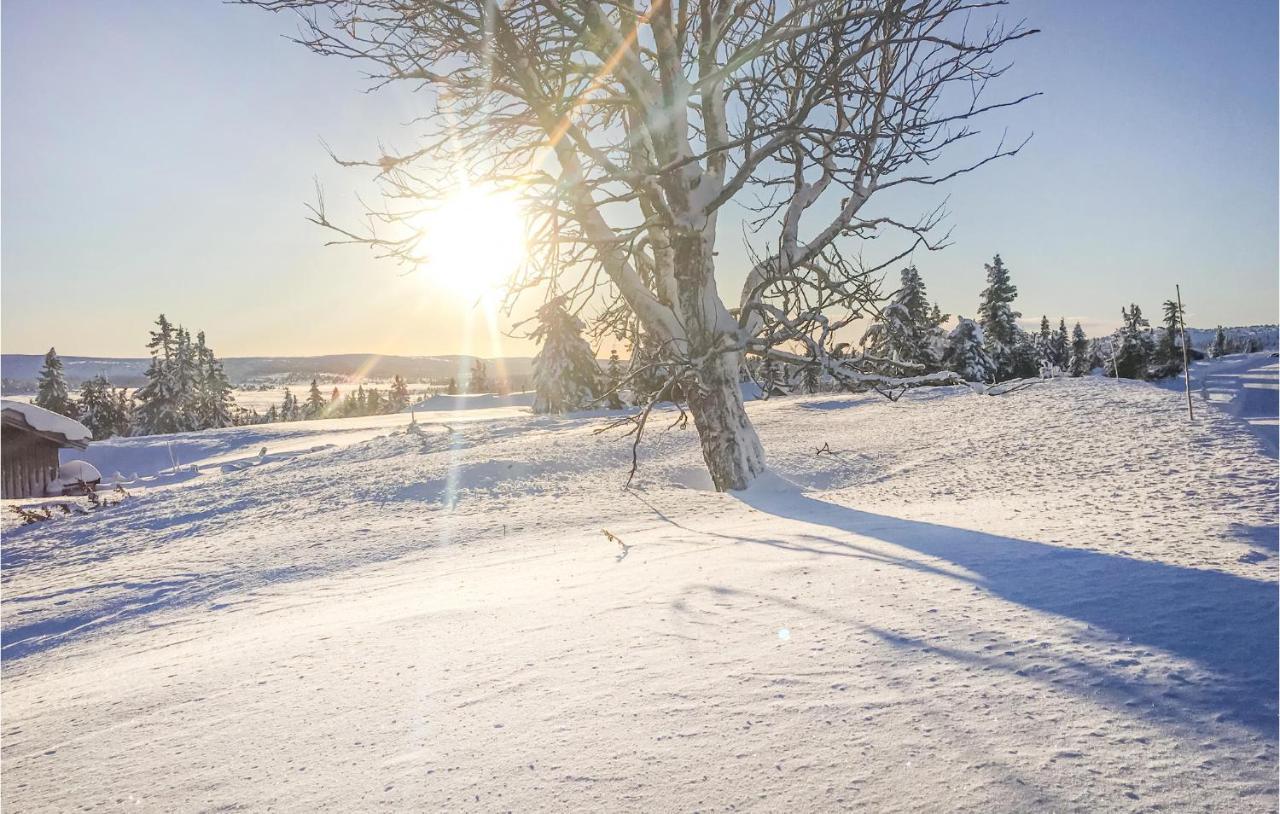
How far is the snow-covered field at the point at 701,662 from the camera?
1.67 metres

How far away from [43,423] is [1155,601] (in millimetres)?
23745

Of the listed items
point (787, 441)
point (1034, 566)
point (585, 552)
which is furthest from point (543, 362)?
point (1034, 566)

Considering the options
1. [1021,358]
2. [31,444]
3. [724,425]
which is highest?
[1021,358]

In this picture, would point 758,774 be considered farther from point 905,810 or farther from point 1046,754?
point 1046,754

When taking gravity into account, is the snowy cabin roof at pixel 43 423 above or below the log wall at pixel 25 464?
above

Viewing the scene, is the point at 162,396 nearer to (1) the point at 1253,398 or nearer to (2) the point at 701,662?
(2) the point at 701,662

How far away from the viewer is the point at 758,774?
5.52 ft

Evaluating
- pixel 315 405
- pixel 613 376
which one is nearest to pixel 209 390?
pixel 315 405

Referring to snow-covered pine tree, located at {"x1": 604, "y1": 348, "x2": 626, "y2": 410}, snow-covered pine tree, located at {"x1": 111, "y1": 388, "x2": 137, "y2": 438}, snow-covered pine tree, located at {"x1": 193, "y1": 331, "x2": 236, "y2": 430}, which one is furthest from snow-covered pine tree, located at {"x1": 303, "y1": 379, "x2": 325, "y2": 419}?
snow-covered pine tree, located at {"x1": 604, "y1": 348, "x2": 626, "y2": 410}

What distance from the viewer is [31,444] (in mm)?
17562

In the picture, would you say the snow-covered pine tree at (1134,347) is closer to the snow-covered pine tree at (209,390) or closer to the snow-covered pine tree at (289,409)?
the snow-covered pine tree at (209,390)

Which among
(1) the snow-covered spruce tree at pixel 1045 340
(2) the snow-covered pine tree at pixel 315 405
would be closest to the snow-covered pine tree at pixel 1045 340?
(1) the snow-covered spruce tree at pixel 1045 340

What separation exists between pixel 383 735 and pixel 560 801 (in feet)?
2.57

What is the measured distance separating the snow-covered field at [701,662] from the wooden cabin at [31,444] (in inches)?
590
